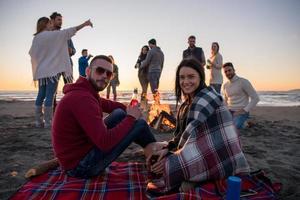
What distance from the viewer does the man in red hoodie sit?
284 centimetres

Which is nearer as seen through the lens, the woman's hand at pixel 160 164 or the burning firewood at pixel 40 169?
the woman's hand at pixel 160 164

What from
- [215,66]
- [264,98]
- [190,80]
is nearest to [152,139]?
[190,80]

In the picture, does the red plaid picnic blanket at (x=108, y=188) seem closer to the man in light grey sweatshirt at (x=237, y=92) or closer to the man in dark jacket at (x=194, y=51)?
the man in light grey sweatshirt at (x=237, y=92)

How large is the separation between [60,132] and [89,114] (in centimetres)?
47

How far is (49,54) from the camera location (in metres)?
6.33

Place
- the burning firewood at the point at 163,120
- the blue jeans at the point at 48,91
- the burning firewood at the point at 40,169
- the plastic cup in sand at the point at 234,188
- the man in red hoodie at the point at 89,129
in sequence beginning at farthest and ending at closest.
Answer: the burning firewood at the point at 163,120 → the blue jeans at the point at 48,91 → the burning firewood at the point at 40,169 → the man in red hoodie at the point at 89,129 → the plastic cup in sand at the point at 234,188

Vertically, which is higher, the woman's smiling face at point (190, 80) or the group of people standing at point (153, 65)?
the group of people standing at point (153, 65)

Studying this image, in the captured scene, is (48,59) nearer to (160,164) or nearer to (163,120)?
(163,120)

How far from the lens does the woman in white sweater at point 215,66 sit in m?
9.00

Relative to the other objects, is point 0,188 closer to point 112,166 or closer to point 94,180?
point 94,180

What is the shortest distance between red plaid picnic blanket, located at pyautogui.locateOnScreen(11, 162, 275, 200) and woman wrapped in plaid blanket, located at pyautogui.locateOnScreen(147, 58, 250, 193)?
155mm

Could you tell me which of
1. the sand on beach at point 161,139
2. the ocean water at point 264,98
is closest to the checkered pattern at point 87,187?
the sand on beach at point 161,139

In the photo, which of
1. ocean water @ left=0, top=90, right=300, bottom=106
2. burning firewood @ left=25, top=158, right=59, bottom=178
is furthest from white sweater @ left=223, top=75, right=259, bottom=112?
ocean water @ left=0, top=90, right=300, bottom=106

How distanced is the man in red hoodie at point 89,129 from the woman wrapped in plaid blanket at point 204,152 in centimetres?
52
